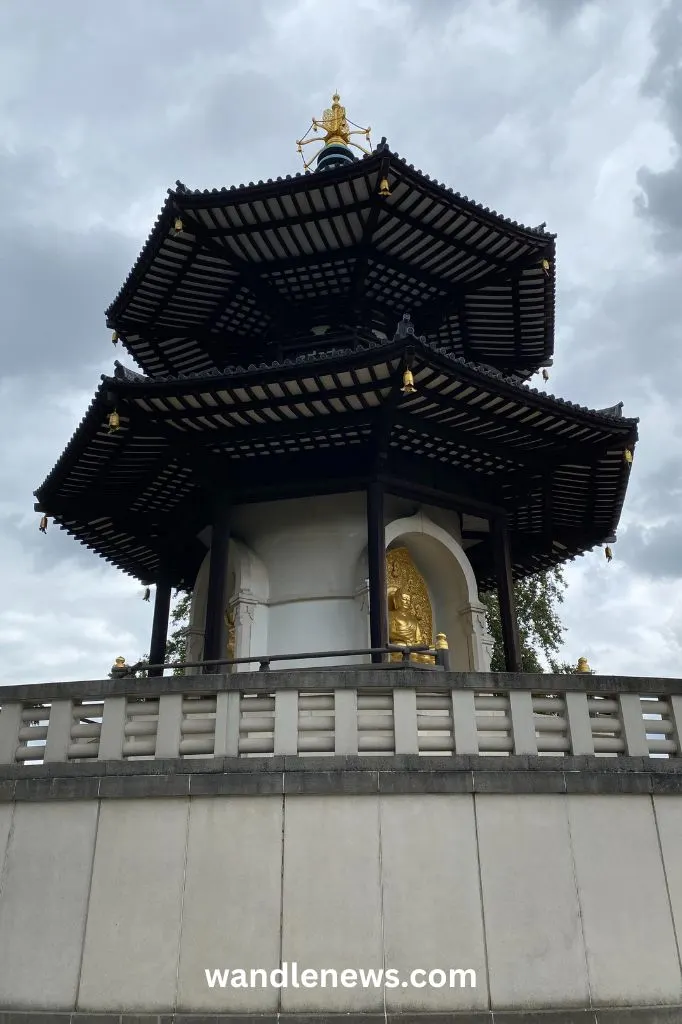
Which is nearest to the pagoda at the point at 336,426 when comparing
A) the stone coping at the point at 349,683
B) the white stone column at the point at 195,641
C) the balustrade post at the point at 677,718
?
the white stone column at the point at 195,641

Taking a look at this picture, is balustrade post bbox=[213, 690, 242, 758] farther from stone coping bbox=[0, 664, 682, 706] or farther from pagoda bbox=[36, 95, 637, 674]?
pagoda bbox=[36, 95, 637, 674]

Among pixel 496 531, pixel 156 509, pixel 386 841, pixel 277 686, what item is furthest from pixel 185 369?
pixel 386 841

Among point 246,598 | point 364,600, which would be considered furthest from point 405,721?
point 246,598

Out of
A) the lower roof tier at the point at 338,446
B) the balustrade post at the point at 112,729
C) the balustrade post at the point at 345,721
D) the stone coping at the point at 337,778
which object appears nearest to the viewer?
the stone coping at the point at 337,778

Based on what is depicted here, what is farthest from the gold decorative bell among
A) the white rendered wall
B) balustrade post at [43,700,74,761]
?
balustrade post at [43,700,74,761]

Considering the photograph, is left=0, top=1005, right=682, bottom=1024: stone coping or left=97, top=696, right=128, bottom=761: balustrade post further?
left=97, top=696, right=128, bottom=761: balustrade post

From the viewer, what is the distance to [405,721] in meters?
8.43

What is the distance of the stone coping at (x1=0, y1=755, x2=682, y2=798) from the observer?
26.1 feet

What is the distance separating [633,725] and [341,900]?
12.1 feet

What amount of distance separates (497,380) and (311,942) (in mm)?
7863

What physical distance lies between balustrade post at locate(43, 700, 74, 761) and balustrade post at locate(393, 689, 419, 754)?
3553mm

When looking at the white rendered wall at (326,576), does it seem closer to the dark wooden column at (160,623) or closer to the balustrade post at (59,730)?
the dark wooden column at (160,623)

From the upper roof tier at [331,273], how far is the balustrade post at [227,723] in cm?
787

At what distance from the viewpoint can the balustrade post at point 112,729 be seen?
27.8 ft
